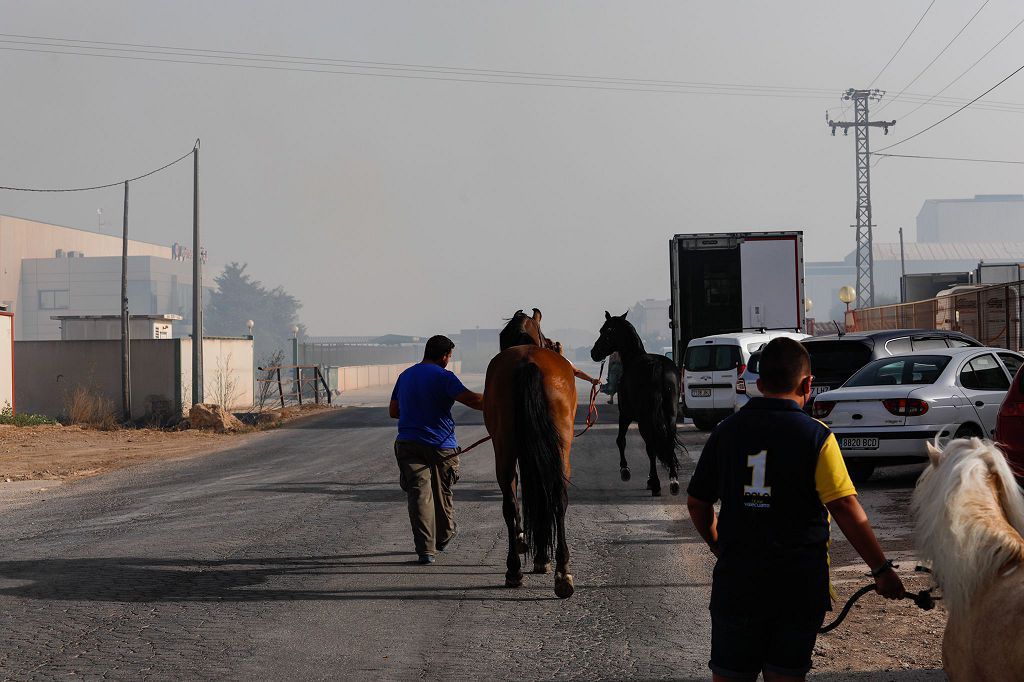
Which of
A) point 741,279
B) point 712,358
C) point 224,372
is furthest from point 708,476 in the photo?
point 224,372

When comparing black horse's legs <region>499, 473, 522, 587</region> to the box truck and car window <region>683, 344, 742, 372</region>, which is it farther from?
the box truck

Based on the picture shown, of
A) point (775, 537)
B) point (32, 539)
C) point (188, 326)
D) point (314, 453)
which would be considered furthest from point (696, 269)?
point (188, 326)

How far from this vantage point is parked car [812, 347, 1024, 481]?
13.6 metres

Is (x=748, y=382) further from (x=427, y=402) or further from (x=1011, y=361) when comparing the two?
(x=427, y=402)

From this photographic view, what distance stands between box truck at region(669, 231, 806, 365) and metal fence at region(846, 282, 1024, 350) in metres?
4.57

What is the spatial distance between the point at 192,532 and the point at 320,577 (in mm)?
3119

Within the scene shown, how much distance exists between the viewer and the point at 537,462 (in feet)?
27.2

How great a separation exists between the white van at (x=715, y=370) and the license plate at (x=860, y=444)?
8533mm

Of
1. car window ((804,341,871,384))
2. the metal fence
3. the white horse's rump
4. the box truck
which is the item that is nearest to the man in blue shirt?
the white horse's rump

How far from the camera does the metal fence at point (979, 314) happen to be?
81.6 ft

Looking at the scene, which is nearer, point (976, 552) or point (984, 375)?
point (976, 552)

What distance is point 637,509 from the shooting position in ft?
42.2

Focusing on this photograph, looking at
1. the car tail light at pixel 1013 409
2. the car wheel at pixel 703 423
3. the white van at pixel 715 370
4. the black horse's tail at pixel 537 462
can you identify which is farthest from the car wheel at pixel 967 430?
the car wheel at pixel 703 423

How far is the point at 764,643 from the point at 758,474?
0.60 meters
